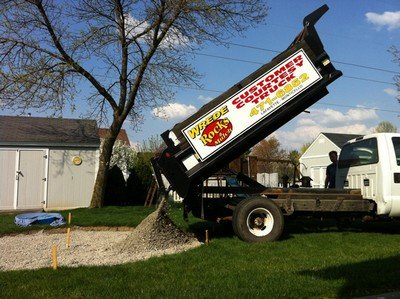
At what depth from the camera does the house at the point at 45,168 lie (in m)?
18.5

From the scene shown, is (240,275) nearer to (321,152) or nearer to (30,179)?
(30,179)

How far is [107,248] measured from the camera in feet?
27.0

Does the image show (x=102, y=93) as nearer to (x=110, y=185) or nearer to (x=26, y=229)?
(x=110, y=185)

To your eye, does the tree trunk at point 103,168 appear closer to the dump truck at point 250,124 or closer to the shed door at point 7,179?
the shed door at point 7,179

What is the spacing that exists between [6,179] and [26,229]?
8.31 meters

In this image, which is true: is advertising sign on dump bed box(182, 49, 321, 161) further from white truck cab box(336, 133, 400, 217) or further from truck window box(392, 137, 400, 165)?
truck window box(392, 137, 400, 165)

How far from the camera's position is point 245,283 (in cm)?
561

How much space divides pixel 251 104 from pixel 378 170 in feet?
10.2

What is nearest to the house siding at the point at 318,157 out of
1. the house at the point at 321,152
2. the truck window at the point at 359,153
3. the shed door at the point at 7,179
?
the house at the point at 321,152

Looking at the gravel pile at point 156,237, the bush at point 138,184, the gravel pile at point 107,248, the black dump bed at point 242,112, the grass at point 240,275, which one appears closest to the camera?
the grass at point 240,275

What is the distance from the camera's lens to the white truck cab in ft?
29.8

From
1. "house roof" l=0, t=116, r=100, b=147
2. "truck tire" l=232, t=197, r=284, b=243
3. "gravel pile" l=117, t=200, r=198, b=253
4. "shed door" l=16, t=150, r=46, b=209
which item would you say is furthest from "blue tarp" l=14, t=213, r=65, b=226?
"house roof" l=0, t=116, r=100, b=147

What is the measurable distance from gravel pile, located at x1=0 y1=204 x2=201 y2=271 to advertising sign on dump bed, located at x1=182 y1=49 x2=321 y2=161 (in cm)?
152

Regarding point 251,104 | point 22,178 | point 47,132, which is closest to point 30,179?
point 22,178
